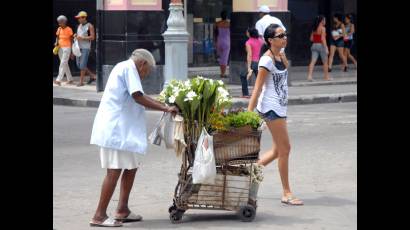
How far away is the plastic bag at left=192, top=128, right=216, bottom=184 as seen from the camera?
8430 millimetres

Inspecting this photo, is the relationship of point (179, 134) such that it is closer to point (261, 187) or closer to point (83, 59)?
point (261, 187)

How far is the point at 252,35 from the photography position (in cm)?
1925

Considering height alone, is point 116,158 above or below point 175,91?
below

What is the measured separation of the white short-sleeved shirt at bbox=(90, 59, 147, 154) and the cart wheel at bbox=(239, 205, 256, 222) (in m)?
1.10

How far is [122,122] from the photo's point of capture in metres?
8.45

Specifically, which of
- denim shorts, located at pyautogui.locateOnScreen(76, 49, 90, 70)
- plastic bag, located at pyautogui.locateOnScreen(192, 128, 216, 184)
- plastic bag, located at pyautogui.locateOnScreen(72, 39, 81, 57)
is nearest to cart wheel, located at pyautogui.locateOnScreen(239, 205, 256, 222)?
plastic bag, located at pyautogui.locateOnScreen(192, 128, 216, 184)

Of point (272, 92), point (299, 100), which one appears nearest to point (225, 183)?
point (272, 92)

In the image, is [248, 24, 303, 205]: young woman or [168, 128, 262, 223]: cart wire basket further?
[248, 24, 303, 205]: young woman

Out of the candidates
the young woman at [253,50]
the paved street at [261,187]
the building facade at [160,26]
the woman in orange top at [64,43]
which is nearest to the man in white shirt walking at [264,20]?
the young woman at [253,50]

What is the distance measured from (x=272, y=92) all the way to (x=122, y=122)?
1773mm

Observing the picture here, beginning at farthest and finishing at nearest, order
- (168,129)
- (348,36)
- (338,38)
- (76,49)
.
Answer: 1. (348,36)
2. (338,38)
3. (76,49)
4. (168,129)

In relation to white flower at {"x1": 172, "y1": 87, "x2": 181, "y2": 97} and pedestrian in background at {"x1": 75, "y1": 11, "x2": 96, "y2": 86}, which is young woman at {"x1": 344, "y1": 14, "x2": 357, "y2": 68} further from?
white flower at {"x1": 172, "y1": 87, "x2": 181, "y2": 97}

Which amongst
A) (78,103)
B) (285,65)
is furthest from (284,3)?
(285,65)
